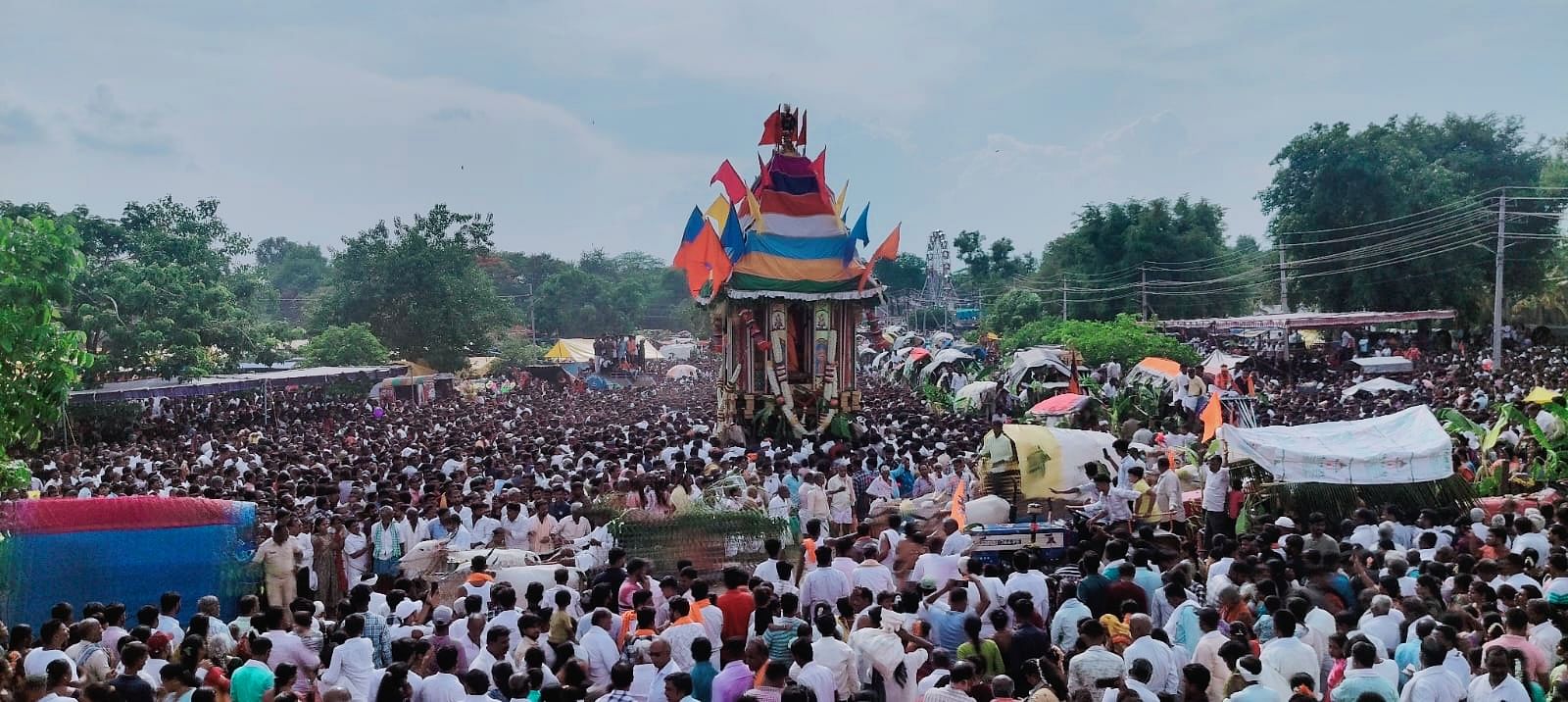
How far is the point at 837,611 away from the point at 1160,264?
41.3m

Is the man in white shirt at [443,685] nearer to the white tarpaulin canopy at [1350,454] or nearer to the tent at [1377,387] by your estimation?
the white tarpaulin canopy at [1350,454]

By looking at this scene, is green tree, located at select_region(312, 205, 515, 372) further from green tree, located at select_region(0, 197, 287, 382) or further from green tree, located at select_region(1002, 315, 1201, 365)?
green tree, located at select_region(1002, 315, 1201, 365)

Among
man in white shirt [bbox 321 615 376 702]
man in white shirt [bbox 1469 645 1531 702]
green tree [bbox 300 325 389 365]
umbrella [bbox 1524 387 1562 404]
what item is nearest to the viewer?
man in white shirt [bbox 1469 645 1531 702]

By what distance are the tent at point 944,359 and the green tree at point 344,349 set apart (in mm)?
16889

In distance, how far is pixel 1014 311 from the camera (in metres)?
48.0

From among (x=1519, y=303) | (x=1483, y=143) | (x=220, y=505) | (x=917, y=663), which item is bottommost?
(x=917, y=663)

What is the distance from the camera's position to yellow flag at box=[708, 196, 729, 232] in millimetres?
21477

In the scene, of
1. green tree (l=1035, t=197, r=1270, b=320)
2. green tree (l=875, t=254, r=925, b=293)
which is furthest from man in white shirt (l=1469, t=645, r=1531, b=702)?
green tree (l=875, t=254, r=925, b=293)

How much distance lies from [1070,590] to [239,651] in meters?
5.04

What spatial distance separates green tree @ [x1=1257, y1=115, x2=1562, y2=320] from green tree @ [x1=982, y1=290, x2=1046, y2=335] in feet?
31.1

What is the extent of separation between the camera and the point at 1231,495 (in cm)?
1234

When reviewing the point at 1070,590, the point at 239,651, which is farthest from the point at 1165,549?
the point at 239,651

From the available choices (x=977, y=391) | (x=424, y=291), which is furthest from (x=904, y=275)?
(x=977, y=391)

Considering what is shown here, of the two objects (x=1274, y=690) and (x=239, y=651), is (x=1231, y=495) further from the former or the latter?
(x=239, y=651)
